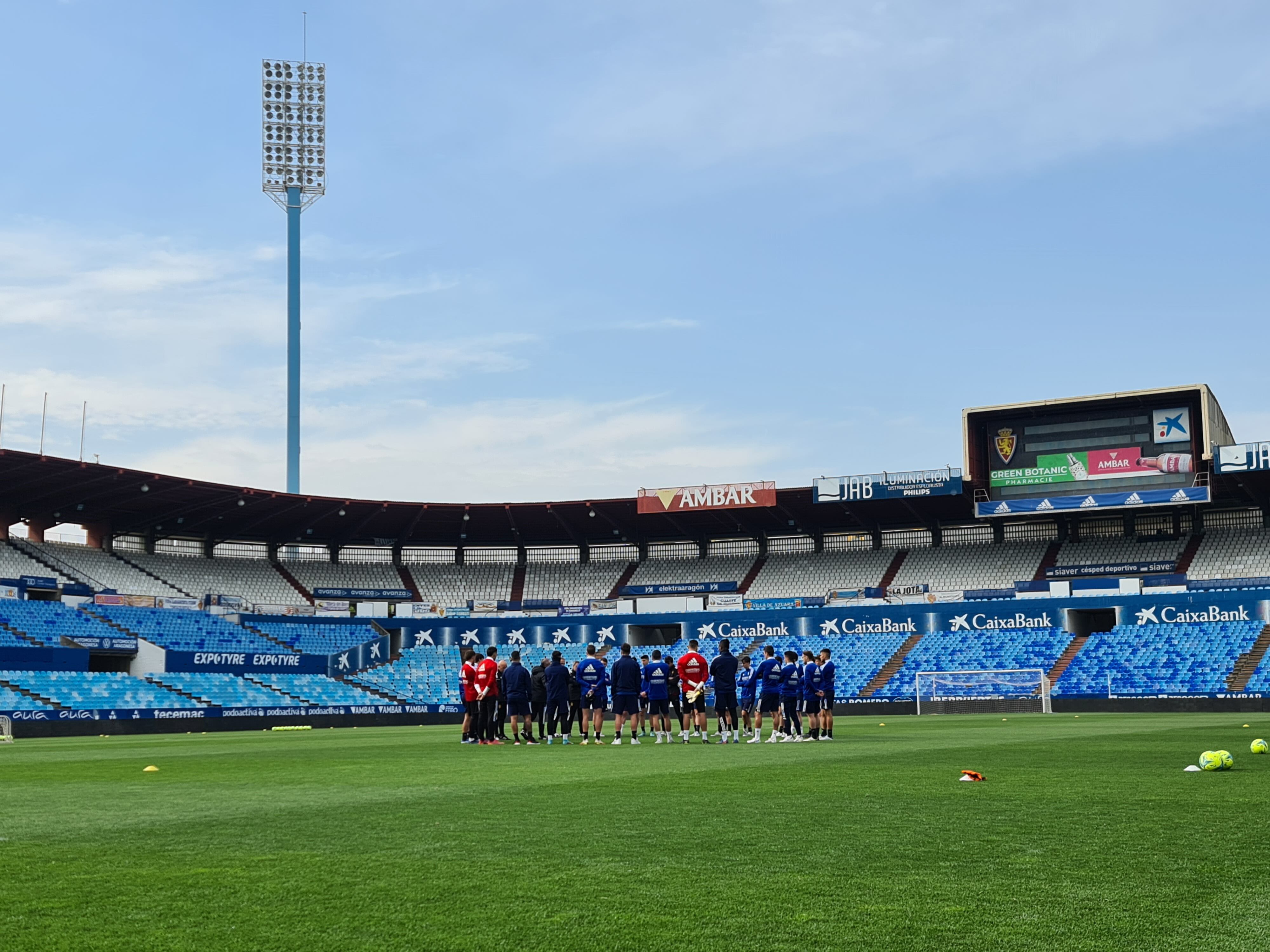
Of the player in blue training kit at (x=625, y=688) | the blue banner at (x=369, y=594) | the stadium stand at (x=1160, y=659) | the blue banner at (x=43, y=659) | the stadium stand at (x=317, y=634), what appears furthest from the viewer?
the blue banner at (x=369, y=594)

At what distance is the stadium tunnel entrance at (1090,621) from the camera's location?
165ft

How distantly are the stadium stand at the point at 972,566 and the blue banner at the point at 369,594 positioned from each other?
26166 mm

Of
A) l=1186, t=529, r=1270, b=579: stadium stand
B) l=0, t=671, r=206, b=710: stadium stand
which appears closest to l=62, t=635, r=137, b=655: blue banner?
l=0, t=671, r=206, b=710: stadium stand

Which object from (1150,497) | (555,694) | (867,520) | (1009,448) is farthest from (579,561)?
(555,694)

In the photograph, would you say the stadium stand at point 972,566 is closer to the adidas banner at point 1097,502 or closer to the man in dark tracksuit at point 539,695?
the adidas banner at point 1097,502

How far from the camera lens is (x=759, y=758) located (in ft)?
52.1

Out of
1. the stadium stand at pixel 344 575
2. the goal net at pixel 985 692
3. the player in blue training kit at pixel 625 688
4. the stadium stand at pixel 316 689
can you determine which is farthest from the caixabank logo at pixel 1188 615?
the stadium stand at pixel 344 575

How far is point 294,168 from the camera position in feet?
219

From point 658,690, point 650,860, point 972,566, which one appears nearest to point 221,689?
point 658,690

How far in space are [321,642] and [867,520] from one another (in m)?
28.6

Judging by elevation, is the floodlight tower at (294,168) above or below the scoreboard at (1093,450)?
above

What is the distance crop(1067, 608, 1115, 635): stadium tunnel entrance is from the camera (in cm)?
5038

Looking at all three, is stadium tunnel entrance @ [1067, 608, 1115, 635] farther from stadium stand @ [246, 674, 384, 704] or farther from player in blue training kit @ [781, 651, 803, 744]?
player in blue training kit @ [781, 651, 803, 744]

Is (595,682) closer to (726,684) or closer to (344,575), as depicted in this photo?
(726,684)
